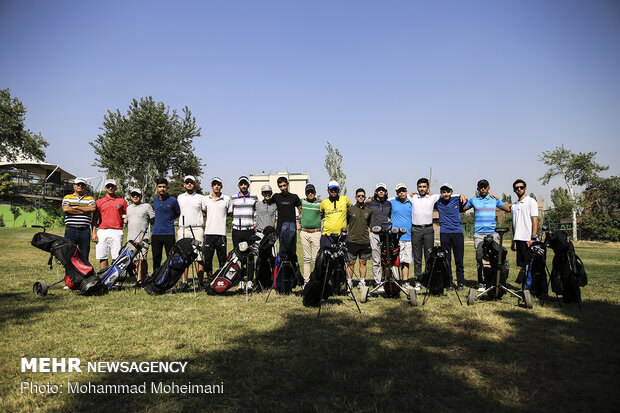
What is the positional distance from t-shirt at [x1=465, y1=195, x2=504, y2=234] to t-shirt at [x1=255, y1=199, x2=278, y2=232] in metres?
4.30

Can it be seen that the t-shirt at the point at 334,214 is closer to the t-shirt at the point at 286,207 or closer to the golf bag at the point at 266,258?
the t-shirt at the point at 286,207

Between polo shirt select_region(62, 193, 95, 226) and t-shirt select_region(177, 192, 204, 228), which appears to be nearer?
polo shirt select_region(62, 193, 95, 226)

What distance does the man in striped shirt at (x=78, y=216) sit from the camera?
7.82 m

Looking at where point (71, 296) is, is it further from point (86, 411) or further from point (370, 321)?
point (370, 321)

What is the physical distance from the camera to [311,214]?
790 centimetres

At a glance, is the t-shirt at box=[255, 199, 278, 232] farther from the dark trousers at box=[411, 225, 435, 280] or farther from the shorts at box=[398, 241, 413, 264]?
the dark trousers at box=[411, 225, 435, 280]

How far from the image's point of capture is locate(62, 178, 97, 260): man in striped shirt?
7.82 metres

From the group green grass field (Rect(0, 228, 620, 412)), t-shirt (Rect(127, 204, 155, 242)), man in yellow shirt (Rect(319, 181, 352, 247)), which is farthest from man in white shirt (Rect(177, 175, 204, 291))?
man in yellow shirt (Rect(319, 181, 352, 247))

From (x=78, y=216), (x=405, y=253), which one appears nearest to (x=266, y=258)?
(x=405, y=253)

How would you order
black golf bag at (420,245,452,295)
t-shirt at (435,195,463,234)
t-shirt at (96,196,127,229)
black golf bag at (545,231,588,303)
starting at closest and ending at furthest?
black golf bag at (545,231,588,303) → black golf bag at (420,245,452,295) → t-shirt at (435,195,463,234) → t-shirt at (96,196,127,229)

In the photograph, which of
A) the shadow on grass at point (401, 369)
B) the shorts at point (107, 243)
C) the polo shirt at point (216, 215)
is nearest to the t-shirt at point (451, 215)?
the shadow on grass at point (401, 369)

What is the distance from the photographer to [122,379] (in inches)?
135

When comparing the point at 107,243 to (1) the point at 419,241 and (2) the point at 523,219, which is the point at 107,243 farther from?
(2) the point at 523,219

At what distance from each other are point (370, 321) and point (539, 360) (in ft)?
7.08
